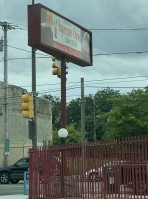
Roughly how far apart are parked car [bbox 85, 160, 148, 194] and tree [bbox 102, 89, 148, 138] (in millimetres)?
26197

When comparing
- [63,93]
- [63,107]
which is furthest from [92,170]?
[63,93]

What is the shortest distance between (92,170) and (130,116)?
1053 inches

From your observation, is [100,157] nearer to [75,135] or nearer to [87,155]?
[87,155]

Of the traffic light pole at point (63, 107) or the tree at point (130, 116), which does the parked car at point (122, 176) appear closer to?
the traffic light pole at point (63, 107)

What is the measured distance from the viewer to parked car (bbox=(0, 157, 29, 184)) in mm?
32219

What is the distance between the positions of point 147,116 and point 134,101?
7.68 ft

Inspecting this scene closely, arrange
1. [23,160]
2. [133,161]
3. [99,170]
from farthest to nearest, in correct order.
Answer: [23,160] → [99,170] → [133,161]

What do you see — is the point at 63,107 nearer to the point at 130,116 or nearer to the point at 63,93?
the point at 63,93

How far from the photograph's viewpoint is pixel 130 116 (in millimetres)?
41656

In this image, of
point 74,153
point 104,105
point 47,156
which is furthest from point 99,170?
point 104,105

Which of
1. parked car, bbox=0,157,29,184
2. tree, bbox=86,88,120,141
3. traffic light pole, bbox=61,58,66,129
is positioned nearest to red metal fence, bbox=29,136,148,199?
traffic light pole, bbox=61,58,66,129

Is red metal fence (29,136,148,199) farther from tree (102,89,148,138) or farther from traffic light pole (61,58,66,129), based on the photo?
tree (102,89,148,138)

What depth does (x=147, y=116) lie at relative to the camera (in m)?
42.0

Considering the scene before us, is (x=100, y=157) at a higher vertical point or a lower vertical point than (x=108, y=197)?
higher
